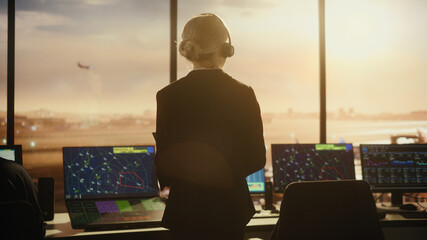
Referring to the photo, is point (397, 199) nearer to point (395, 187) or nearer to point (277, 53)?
point (395, 187)

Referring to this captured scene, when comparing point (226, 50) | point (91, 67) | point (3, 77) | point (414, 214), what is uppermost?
point (91, 67)

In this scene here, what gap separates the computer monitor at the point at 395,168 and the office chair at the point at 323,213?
1696 millimetres

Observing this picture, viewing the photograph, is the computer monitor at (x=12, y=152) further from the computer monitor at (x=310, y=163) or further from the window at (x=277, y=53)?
the computer monitor at (x=310, y=163)

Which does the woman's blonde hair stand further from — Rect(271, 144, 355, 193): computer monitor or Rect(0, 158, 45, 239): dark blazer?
Rect(271, 144, 355, 193): computer monitor

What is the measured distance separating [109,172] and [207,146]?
1441 mm

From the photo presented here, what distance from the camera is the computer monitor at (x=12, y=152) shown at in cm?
281

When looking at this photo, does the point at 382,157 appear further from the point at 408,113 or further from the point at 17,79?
the point at 17,79

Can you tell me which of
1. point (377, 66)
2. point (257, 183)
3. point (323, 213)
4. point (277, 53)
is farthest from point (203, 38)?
point (377, 66)

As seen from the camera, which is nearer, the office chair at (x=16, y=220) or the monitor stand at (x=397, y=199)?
the office chair at (x=16, y=220)

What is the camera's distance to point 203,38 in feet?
5.57

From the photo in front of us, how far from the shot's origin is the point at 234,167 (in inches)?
65.0

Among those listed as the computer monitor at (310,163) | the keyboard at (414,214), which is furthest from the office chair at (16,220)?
the keyboard at (414,214)

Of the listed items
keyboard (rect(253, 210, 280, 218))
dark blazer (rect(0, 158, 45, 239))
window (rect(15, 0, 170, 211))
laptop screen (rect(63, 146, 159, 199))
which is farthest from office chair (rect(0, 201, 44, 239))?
window (rect(15, 0, 170, 211))

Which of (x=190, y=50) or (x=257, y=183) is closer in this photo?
(x=190, y=50)
